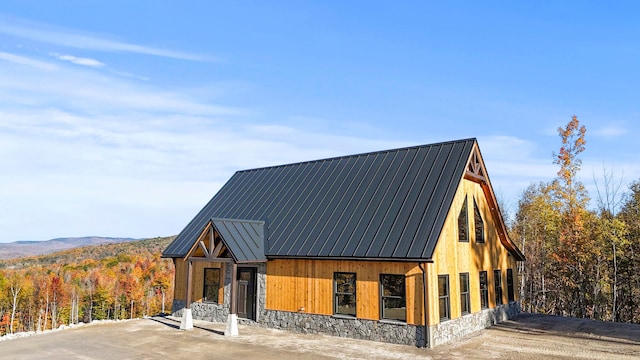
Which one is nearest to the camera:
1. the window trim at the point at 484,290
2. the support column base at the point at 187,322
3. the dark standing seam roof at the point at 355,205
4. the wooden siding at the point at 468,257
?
the wooden siding at the point at 468,257

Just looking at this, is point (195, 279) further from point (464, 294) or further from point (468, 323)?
point (468, 323)

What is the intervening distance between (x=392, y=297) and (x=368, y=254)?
1706mm

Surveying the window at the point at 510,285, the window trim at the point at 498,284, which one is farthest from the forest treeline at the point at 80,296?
the window trim at the point at 498,284

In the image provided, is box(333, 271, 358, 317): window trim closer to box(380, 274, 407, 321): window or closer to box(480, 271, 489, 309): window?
box(380, 274, 407, 321): window

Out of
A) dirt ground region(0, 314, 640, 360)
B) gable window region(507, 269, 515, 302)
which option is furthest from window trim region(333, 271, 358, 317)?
gable window region(507, 269, 515, 302)

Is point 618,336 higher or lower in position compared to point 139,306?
higher

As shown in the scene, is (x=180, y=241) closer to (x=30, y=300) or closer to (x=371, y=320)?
(x=371, y=320)

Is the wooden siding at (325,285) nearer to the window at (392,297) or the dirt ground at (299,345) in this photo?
the window at (392,297)

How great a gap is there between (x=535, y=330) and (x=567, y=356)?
15.0ft

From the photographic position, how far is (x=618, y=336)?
1656 cm

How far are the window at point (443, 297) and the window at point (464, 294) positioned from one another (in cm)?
132

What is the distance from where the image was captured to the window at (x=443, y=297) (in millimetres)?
15398

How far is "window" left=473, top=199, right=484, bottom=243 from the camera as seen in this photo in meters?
18.7

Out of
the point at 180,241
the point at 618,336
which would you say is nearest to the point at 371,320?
the point at 618,336
